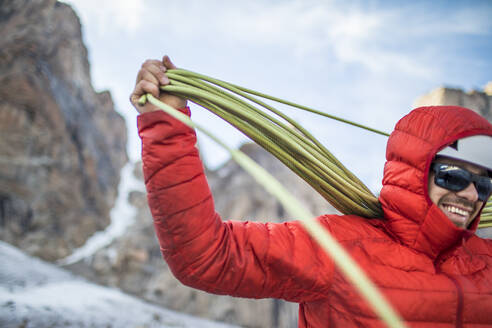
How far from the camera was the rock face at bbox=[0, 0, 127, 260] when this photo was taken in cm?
756

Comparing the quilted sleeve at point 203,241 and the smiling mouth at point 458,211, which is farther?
the smiling mouth at point 458,211

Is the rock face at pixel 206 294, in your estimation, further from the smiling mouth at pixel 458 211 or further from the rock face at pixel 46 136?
the smiling mouth at pixel 458 211

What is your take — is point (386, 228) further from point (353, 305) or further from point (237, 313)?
point (237, 313)

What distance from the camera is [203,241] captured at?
0.82m

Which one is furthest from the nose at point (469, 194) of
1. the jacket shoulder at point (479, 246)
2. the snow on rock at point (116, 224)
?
the snow on rock at point (116, 224)

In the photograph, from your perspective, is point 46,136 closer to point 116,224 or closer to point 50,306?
point 116,224

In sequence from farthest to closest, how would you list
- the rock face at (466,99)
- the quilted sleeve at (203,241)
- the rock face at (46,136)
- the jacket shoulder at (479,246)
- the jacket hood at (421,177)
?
the rock face at (46,136)
the rock face at (466,99)
the jacket shoulder at (479,246)
the jacket hood at (421,177)
the quilted sleeve at (203,241)

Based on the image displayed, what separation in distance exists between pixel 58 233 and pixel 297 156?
10.1 m

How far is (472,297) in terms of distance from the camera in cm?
95

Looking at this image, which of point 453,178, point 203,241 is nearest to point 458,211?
point 453,178

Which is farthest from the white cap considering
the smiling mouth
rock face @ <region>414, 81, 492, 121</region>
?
rock face @ <region>414, 81, 492, 121</region>

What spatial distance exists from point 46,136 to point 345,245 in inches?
394

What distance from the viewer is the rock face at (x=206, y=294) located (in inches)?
299

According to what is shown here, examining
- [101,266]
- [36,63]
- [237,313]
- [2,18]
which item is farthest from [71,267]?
[2,18]
